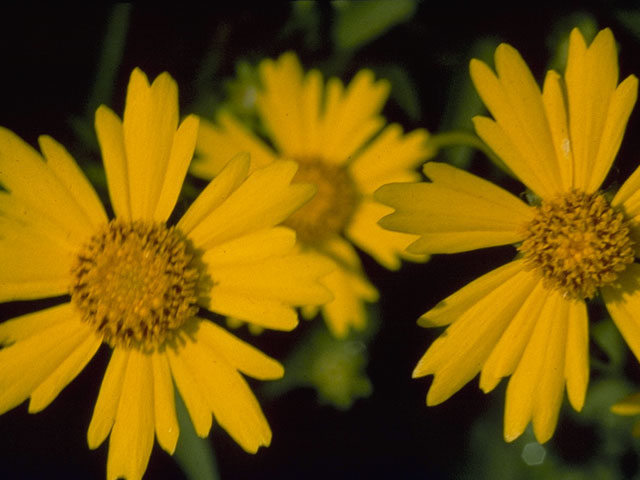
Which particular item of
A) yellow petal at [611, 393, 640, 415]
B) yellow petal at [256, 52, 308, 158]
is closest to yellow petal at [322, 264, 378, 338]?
yellow petal at [256, 52, 308, 158]

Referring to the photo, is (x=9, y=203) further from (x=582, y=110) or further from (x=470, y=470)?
(x=470, y=470)

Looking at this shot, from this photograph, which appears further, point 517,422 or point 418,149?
point 418,149

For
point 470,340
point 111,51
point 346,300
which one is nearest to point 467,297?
point 470,340

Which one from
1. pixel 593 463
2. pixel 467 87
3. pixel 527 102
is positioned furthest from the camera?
pixel 593 463

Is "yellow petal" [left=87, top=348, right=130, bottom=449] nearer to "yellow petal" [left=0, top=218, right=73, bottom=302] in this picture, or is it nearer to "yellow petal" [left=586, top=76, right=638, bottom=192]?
"yellow petal" [left=0, top=218, right=73, bottom=302]

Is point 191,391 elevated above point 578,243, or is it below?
below

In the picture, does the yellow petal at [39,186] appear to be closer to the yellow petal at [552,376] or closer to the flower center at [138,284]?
the flower center at [138,284]

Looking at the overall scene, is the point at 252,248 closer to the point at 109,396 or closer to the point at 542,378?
the point at 109,396

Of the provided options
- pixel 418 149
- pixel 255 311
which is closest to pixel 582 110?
pixel 418 149

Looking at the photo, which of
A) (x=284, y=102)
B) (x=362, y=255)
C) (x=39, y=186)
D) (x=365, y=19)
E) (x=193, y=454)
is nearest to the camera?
(x=39, y=186)
